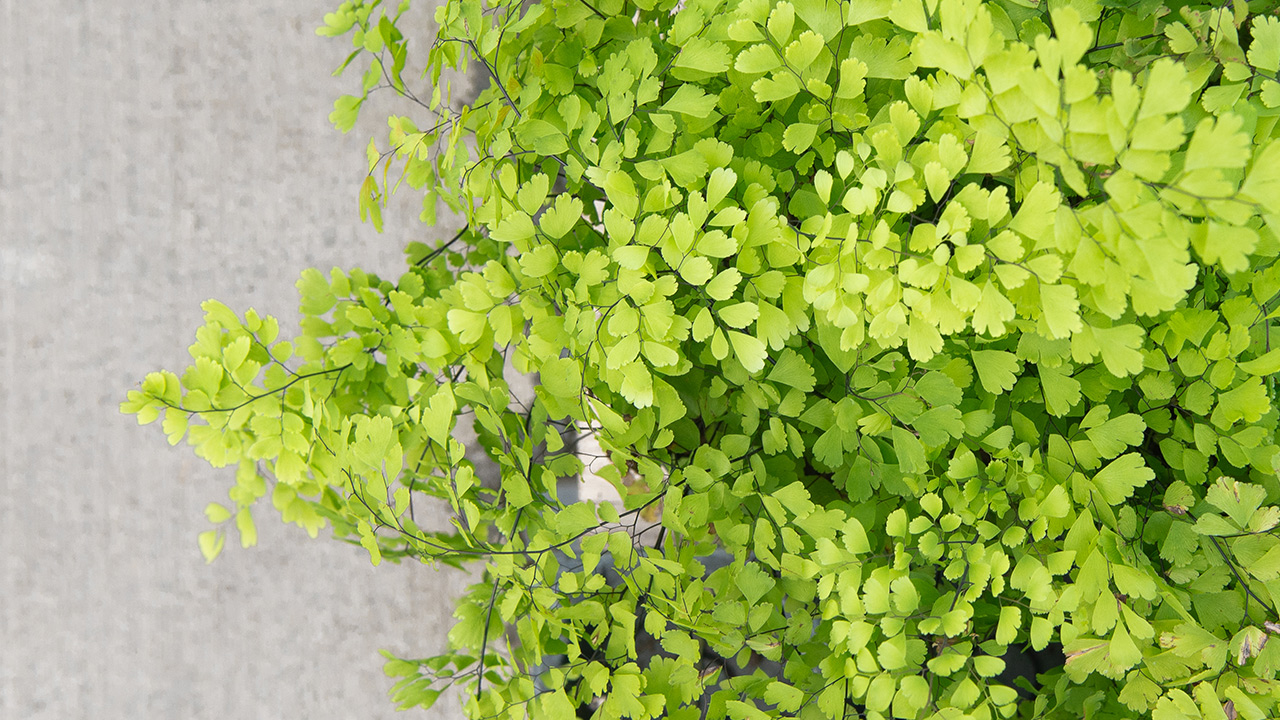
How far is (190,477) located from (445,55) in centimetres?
90

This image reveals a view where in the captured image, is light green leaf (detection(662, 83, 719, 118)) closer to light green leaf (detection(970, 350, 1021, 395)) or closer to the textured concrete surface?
light green leaf (detection(970, 350, 1021, 395))

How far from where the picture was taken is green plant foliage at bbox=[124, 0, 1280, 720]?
1.58ft

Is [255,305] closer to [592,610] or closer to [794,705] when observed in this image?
[592,610]

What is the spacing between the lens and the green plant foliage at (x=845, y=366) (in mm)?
481

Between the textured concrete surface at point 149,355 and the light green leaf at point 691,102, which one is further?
the textured concrete surface at point 149,355

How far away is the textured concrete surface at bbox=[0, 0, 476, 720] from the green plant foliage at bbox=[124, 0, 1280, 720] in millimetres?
578

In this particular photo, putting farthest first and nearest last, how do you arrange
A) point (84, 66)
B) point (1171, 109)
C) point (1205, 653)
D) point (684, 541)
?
point (84, 66) → point (684, 541) → point (1205, 653) → point (1171, 109)

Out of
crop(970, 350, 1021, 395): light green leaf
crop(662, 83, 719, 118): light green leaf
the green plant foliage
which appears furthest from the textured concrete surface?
crop(970, 350, 1021, 395): light green leaf

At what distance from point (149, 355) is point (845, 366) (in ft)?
3.57

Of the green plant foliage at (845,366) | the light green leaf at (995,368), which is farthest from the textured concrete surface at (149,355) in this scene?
the light green leaf at (995,368)

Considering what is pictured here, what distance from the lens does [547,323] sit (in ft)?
1.95

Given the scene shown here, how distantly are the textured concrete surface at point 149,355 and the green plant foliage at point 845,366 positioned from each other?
22.7 inches

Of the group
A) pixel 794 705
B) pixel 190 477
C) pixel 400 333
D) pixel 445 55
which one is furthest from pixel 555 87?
pixel 190 477

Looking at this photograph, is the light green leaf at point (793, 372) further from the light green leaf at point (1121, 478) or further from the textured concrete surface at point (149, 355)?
the textured concrete surface at point (149, 355)
